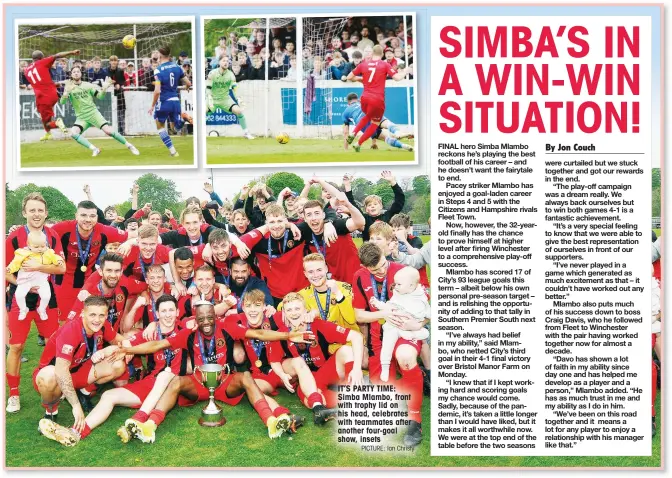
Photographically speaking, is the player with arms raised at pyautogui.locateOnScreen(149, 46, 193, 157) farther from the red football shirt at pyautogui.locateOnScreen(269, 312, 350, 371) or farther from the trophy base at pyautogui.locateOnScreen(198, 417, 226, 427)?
the trophy base at pyautogui.locateOnScreen(198, 417, 226, 427)

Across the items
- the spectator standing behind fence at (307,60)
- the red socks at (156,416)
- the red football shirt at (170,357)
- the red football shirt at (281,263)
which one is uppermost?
the spectator standing behind fence at (307,60)

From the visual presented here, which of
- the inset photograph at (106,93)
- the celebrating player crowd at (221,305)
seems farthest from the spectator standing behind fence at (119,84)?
the celebrating player crowd at (221,305)

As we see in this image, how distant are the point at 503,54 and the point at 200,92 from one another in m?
2.71

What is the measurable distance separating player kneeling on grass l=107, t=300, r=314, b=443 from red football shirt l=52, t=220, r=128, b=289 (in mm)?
858

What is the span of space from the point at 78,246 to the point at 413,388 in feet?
10.7

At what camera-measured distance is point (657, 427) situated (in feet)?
19.6

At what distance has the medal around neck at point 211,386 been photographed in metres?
5.64

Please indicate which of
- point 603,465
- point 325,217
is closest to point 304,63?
point 325,217

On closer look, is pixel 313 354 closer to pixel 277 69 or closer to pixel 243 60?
pixel 277 69

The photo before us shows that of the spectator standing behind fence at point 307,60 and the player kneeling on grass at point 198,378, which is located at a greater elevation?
the spectator standing behind fence at point 307,60

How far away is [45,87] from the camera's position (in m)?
6.09

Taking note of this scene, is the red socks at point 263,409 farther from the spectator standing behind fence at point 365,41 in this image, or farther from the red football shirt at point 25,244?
the spectator standing behind fence at point 365,41

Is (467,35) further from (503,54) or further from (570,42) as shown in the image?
(570,42)

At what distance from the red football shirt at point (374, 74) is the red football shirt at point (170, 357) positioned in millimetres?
2702
